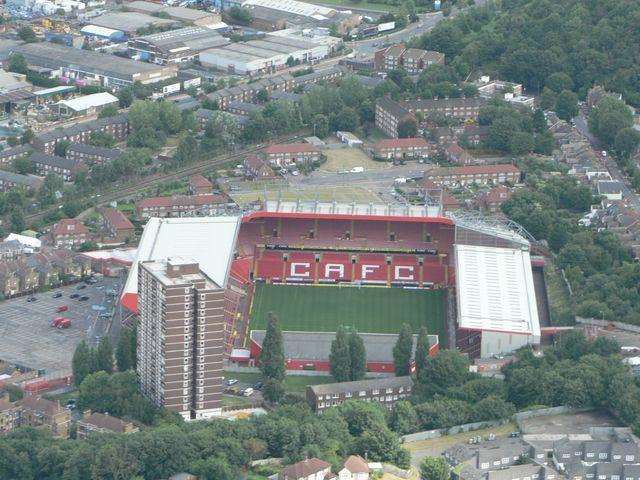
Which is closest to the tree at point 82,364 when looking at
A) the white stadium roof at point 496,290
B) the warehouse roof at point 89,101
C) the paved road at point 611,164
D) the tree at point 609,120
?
the white stadium roof at point 496,290

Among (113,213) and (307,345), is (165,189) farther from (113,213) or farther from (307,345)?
(307,345)

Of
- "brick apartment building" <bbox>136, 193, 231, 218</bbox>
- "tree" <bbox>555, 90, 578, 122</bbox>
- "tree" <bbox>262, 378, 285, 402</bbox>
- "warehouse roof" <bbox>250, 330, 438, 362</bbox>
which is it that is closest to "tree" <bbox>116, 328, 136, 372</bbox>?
"tree" <bbox>262, 378, 285, 402</bbox>

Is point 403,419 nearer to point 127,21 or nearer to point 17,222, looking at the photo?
point 17,222

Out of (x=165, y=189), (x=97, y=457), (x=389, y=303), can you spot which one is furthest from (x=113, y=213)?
(x=97, y=457)

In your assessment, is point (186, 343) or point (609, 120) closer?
point (186, 343)

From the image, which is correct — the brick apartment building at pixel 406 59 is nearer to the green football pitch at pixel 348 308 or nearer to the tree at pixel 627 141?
the tree at pixel 627 141

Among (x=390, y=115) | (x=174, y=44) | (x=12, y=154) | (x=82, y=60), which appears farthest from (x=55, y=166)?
(x=174, y=44)

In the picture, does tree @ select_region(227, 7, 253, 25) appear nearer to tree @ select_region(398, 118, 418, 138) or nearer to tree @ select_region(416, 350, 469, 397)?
tree @ select_region(398, 118, 418, 138)
